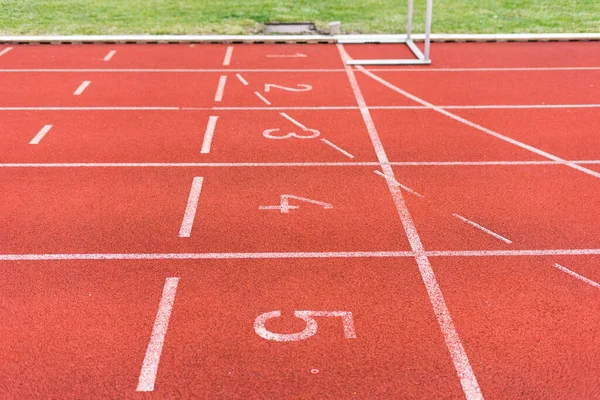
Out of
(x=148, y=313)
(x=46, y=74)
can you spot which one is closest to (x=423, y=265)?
(x=148, y=313)

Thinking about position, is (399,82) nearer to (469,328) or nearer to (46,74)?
(46,74)

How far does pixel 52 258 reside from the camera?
6320mm

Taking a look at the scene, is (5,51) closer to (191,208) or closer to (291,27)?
(291,27)

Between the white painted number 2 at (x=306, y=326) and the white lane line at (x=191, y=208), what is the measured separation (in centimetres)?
159

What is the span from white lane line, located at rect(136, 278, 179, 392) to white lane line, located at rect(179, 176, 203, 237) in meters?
0.89

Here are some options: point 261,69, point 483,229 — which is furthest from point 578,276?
point 261,69

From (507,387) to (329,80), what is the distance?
315 inches

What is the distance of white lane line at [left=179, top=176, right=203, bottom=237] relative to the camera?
6.78m

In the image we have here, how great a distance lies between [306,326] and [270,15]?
506 inches

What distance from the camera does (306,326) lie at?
5.34 metres

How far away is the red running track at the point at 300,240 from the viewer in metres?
4.92

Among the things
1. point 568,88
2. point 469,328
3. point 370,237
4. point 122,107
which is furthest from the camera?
point 568,88

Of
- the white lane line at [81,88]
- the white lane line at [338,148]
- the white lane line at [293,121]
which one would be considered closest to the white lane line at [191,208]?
the white lane line at [338,148]

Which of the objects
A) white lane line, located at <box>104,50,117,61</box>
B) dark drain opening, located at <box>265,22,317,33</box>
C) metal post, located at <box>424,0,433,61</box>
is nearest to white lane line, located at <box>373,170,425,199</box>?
metal post, located at <box>424,0,433,61</box>
